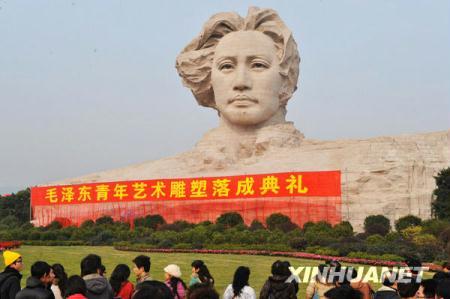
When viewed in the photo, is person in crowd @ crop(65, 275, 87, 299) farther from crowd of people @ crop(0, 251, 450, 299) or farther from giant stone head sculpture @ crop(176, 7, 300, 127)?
giant stone head sculpture @ crop(176, 7, 300, 127)

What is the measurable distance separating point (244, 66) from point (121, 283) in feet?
75.3

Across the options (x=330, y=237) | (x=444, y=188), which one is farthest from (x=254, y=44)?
(x=330, y=237)

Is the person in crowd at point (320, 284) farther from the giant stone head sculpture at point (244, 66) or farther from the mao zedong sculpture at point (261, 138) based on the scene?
the giant stone head sculpture at point (244, 66)

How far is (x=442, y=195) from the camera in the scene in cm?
2175

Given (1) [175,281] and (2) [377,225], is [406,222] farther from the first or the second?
(1) [175,281]

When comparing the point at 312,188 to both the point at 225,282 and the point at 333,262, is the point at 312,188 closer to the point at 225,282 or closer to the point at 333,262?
the point at 225,282

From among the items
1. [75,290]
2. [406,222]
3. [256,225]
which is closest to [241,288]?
[75,290]

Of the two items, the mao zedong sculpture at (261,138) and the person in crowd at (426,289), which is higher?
the mao zedong sculpture at (261,138)

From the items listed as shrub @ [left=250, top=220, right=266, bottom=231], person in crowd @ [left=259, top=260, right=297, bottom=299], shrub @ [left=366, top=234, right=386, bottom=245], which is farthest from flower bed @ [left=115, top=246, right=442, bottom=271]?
person in crowd @ [left=259, top=260, right=297, bottom=299]

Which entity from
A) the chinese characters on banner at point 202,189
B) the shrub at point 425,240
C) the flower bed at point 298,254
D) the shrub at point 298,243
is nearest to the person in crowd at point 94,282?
the flower bed at point 298,254

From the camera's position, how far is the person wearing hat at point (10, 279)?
544 cm

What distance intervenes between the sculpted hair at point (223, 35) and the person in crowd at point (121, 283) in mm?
23969

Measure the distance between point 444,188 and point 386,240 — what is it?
482cm

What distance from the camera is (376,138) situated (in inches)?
1065
